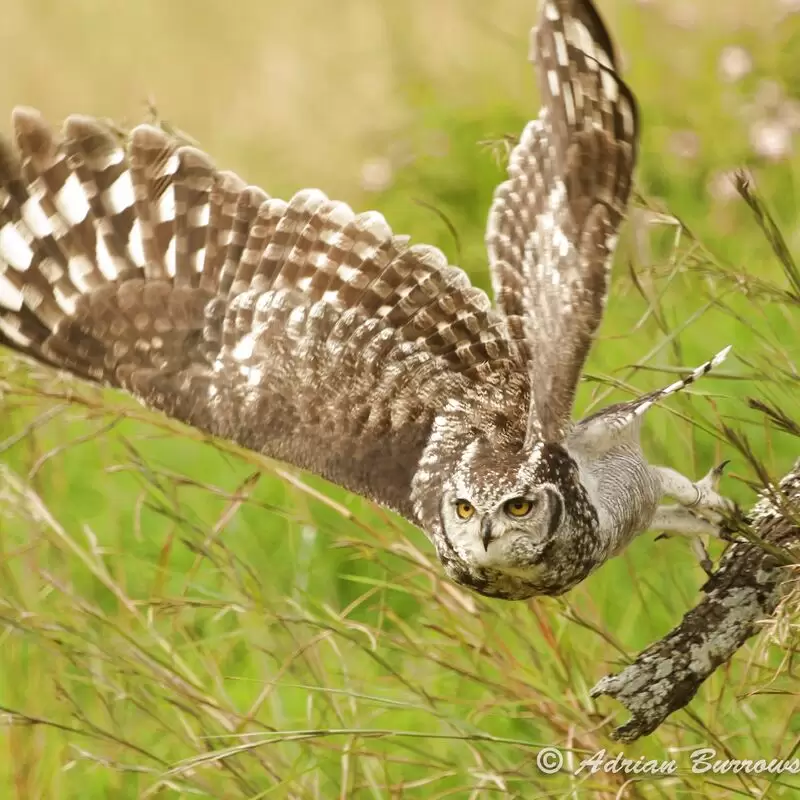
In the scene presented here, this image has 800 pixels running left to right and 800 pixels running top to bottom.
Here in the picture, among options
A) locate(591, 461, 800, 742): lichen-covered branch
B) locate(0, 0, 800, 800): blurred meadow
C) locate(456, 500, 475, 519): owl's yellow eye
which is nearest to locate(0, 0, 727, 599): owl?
locate(456, 500, 475, 519): owl's yellow eye

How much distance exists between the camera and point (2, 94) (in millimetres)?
7824

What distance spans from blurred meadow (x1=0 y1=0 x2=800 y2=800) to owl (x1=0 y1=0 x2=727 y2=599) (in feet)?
0.36

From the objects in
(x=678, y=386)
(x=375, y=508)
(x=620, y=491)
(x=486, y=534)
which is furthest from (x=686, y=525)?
(x=375, y=508)

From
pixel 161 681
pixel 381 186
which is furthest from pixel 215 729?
pixel 381 186

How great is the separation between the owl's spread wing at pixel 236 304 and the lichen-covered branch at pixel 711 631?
61 centimetres

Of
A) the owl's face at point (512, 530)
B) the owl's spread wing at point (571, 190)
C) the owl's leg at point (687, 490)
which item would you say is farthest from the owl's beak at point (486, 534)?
the owl's leg at point (687, 490)

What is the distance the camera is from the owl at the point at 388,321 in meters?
1.97

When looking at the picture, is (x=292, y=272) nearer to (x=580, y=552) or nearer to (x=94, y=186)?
(x=94, y=186)

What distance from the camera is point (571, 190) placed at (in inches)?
77.8

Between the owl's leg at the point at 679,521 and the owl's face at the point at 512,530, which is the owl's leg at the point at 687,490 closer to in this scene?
the owl's leg at the point at 679,521

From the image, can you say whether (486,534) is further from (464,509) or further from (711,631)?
(711,631)

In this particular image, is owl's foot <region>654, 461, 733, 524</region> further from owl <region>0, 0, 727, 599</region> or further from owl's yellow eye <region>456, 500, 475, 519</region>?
owl's yellow eye <region>456, 500, 475, 519</region>

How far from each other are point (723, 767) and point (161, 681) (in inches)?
36.9

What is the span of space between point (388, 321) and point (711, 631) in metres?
0.98
